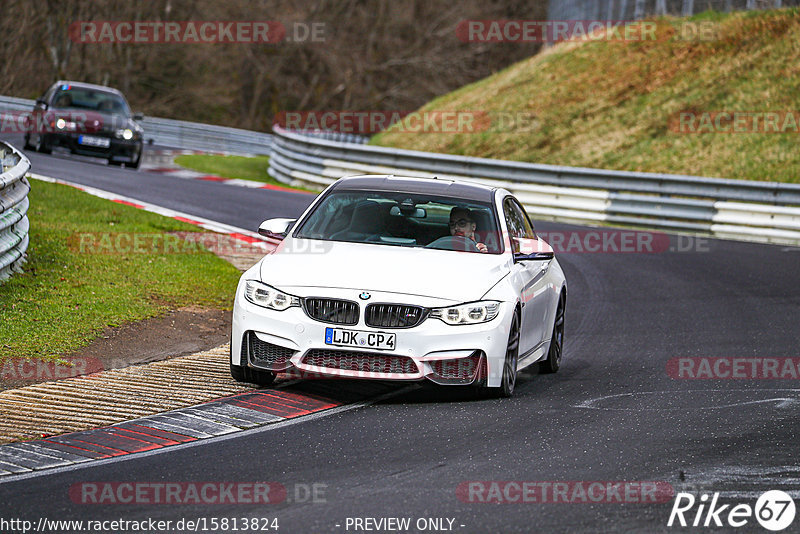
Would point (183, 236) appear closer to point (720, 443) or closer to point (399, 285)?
point (399, 285)

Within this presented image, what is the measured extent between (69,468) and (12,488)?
18.1 inches

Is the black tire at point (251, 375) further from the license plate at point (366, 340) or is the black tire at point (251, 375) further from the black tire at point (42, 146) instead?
the black tire at point (42, 146)

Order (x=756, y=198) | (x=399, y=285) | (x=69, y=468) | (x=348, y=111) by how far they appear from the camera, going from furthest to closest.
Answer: (x=348, y=111) < (x=756, y=198) < (x=399, y=285) < (x=69, y=468)

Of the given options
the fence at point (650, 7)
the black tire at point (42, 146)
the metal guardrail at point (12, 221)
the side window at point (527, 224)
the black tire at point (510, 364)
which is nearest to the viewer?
the black tire at point (510, 364)

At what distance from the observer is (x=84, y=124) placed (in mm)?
26234

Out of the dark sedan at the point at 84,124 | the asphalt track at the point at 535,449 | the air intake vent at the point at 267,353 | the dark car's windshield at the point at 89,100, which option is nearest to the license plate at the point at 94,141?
the dark sedan at the point at 84,124

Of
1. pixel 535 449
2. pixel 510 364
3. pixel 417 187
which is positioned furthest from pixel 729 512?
pixel 417 187

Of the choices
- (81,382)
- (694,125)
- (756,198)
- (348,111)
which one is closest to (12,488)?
(81,382)

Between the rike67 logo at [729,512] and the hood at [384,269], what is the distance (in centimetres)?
260

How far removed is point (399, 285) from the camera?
801cm

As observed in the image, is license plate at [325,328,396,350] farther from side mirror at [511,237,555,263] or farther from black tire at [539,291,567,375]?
black tire at [539,291,567,375]

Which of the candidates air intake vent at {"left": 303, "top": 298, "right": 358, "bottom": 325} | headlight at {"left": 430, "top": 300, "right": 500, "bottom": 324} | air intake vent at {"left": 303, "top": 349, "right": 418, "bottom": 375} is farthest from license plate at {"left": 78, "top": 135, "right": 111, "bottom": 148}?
headlight at {"left": 430, "top": 300, "right": 500, "bottom": 324}

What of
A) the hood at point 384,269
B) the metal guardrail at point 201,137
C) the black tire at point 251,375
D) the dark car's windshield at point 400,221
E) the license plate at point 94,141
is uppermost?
the dark car's windshield at point 400,221

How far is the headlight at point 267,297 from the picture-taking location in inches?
316
